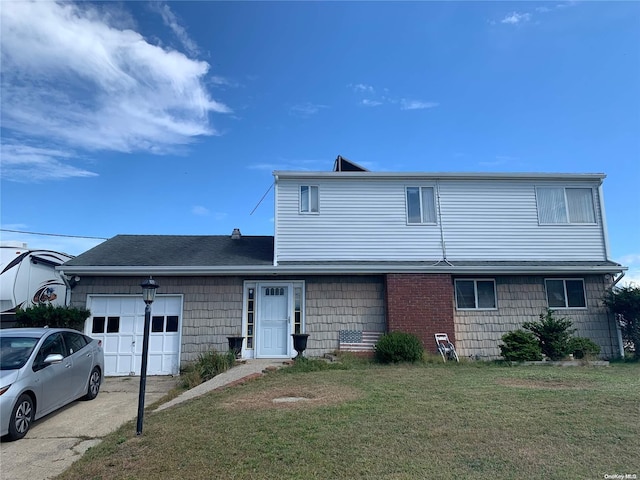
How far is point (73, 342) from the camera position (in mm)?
7680

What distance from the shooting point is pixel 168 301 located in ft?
38.7

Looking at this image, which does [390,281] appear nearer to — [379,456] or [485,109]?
[485,109]

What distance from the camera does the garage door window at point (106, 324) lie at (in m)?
11.6

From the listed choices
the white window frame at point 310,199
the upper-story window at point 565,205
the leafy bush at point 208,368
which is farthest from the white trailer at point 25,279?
the upper-story window at point 565,205

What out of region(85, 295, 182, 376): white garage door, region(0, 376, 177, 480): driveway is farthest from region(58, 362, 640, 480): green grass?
region(85, 295, 182, 376): white garage door

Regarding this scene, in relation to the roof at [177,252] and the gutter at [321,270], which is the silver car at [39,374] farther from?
the roof at [177,252]

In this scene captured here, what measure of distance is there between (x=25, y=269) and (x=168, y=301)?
4.85 m

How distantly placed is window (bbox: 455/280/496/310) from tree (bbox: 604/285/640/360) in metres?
3.38

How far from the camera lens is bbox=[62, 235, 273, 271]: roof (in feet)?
38.5

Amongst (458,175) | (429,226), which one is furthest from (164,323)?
(458,175)

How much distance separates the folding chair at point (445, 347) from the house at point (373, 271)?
18 centimetres

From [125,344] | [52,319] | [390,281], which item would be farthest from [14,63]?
[390,281]

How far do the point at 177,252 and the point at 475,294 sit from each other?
9.28 m

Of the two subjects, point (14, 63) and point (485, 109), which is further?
point (485, 109)
